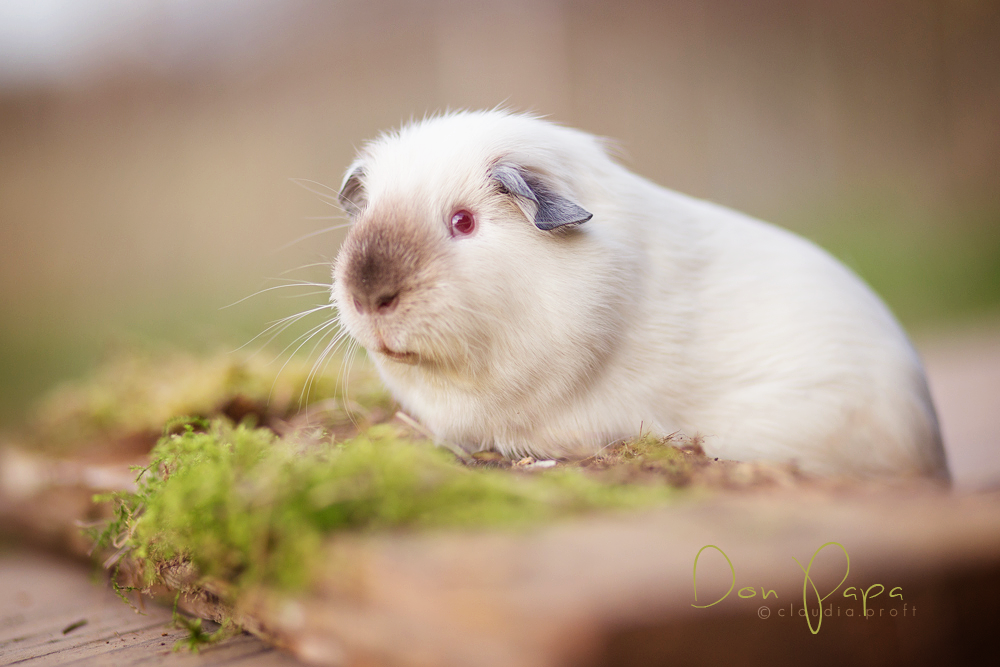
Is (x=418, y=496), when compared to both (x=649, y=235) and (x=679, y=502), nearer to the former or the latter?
(x=679, y=502)

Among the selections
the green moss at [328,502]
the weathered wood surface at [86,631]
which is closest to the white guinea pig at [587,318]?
the green moss at [328,502]

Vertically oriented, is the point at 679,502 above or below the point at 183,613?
above

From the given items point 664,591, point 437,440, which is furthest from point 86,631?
point 664,591

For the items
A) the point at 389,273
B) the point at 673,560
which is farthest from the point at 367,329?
the point at 673,560

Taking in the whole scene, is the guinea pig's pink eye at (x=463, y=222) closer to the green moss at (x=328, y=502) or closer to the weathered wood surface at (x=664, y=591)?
the green moss at (x=328, y=502)

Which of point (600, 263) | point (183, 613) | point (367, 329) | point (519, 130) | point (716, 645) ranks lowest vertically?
point (183, 613)

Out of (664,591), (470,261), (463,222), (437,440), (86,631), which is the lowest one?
(86,631)

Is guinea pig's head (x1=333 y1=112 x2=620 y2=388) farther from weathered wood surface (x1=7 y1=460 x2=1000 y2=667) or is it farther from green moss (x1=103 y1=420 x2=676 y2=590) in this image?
weathered wood surface (x1=7 y1=460 x2=1000 y2=667)

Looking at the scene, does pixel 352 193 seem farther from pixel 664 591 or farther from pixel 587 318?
pixel 664 591
